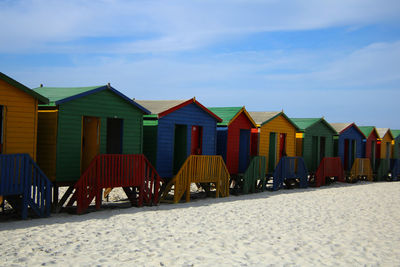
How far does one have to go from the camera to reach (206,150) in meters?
18.7

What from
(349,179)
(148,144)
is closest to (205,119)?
(148,144)

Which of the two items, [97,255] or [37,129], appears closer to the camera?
[97,255]

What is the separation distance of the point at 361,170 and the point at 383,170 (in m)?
3.48

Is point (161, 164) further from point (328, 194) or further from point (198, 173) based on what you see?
point (328, 194)

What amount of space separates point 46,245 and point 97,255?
1.26 metres

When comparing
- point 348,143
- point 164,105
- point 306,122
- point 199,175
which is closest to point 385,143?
point 348,143

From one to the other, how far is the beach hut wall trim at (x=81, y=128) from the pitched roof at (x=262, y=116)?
24.1ft

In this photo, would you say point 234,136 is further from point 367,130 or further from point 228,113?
point 367,130

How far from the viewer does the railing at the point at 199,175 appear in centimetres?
1677

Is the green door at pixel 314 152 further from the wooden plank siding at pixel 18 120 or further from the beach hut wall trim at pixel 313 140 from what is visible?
the wooden plank siding at pixel 18 120

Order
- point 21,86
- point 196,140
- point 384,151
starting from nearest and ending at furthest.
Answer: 1. point 21,86
2. point 196,140
3. point 384,151

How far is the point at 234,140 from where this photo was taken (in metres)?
20.2

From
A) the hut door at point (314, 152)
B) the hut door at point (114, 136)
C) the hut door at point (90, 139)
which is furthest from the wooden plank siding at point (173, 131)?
the hut door at point (314, 152)

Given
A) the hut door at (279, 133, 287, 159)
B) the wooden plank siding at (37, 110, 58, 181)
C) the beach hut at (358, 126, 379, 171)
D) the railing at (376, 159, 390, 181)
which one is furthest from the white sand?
the railing at (376, 159, 390, 181)
